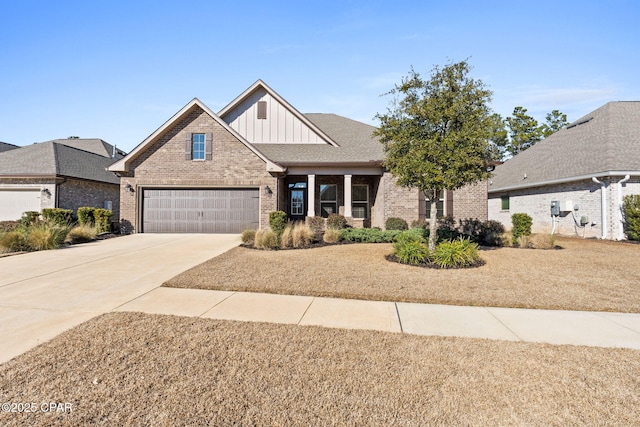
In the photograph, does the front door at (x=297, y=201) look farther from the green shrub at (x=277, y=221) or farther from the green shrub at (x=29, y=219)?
the green shrub at (x=29, y=219)

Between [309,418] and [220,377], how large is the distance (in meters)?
0.96

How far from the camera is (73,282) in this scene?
588 centimetres

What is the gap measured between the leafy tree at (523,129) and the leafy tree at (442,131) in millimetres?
34209

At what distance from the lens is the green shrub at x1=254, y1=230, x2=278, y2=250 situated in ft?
32.7

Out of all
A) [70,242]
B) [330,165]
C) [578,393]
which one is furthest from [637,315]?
[70,242]

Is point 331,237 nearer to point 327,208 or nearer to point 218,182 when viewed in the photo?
point 327,208

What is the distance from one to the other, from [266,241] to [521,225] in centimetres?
957

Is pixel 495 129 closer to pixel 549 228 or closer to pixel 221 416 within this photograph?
pixel 221 416

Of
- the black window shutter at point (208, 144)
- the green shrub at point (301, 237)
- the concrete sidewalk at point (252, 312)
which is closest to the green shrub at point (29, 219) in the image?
the black window shutter at point (208, 144)

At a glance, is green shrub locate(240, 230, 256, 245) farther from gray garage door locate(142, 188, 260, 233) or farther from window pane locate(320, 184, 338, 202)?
window pane locate(320, 184, 338, 202)

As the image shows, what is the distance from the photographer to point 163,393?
250 cm

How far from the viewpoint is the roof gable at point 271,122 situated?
55.4ft

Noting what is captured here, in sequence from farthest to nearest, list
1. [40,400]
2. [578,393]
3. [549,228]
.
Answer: [549,228] < [578,393] < [40,400]

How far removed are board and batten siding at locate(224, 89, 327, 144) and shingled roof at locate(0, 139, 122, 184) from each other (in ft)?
30.4
